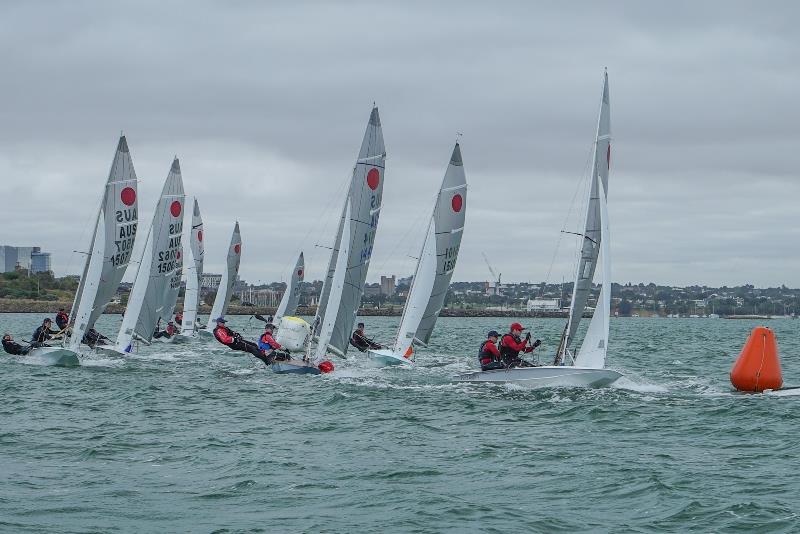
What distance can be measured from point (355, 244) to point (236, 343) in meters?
4.31

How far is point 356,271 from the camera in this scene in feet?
106

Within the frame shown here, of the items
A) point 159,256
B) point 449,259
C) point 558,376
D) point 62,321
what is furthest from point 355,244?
point 62,321

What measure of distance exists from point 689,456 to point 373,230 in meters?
16.6

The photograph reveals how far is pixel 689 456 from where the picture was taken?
17.4 m

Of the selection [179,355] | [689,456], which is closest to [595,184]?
[689,456]

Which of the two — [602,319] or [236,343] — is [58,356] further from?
[602,319]

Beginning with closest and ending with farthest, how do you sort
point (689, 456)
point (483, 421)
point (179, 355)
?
point (689, 456) → point (483, 421) → point (179, 355)

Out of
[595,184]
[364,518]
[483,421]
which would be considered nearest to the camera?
[364,518]

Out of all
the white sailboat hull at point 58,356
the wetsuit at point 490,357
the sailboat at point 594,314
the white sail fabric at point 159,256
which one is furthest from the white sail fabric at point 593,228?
the white sail fabric at point 159,256

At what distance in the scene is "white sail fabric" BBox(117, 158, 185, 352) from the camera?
39.4 metres

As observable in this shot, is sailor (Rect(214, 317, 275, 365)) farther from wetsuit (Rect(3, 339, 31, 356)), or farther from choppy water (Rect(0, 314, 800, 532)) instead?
wetsuit (Rect(3, 339, 31, 356))

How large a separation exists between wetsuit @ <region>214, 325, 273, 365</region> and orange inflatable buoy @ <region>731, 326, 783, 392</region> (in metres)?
12.4

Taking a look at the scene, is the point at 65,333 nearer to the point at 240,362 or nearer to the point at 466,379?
the point at 240,362

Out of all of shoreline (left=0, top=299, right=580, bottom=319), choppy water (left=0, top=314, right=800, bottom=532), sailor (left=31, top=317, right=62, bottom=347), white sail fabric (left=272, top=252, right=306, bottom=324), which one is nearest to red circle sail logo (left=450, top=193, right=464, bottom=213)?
choppy water (left=0, top=314, right=800, bottom=532)
